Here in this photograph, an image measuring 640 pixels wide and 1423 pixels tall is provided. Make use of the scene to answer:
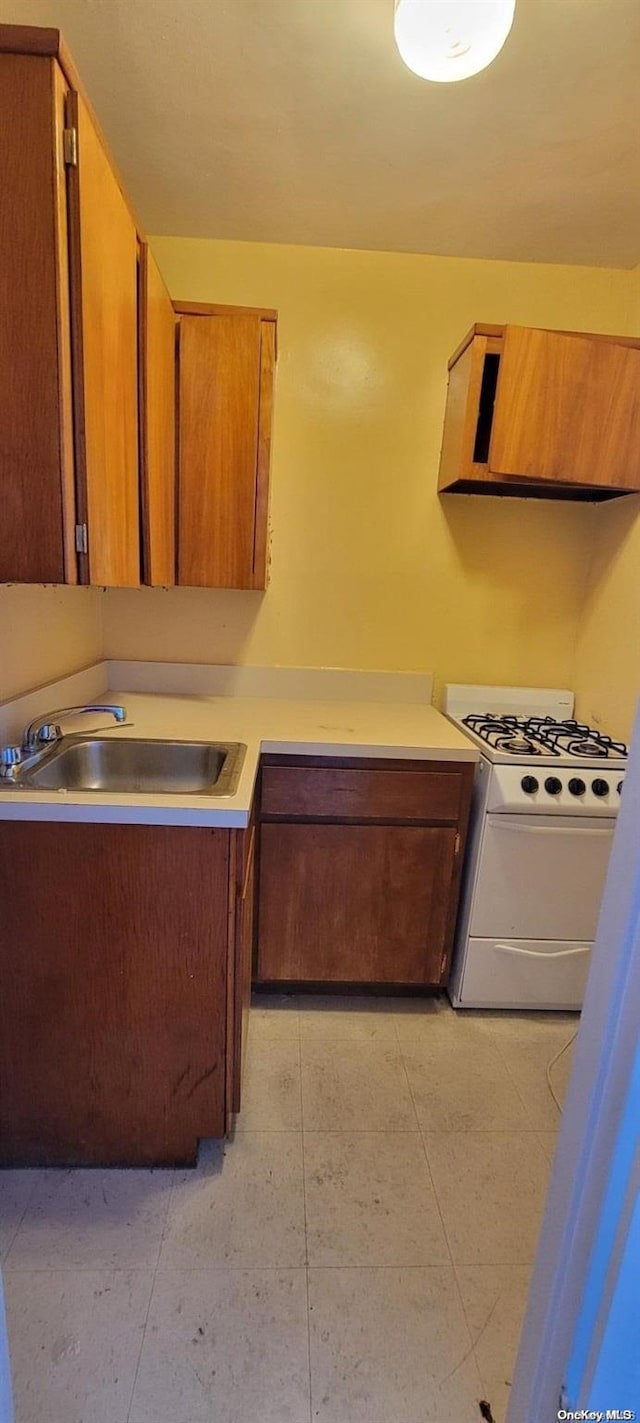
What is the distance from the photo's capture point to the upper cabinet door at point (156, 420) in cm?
147

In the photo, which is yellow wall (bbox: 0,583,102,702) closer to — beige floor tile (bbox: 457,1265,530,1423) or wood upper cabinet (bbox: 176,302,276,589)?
wood upper cabinet (bbox: 176,302,276,589)

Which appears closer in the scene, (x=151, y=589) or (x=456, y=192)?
(x=456, y=192)

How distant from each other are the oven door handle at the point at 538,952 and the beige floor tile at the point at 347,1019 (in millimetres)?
425

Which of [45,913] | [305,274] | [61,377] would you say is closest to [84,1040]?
[45,913]

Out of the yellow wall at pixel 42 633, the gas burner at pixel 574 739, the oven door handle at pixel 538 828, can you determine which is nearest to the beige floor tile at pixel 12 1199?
the yellow wall at pixel 42 633

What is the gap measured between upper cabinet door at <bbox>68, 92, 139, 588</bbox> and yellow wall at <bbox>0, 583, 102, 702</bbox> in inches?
11.3

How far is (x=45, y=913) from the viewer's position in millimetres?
1244

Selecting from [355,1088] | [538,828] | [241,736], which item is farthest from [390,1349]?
[241,736]

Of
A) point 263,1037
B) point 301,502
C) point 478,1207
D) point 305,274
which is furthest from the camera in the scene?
point 301,502

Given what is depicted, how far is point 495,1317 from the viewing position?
3.77ft

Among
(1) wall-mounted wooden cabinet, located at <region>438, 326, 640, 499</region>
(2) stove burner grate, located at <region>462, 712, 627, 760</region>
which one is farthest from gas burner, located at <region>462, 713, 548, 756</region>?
(1) wall-mounted wooden cabinet, located at <region>438, 326, 640, 499</region>

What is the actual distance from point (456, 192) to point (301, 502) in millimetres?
978

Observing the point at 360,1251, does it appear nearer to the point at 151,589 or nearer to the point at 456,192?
the point at 151,589

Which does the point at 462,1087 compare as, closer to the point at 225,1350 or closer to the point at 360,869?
the point at 360,869
